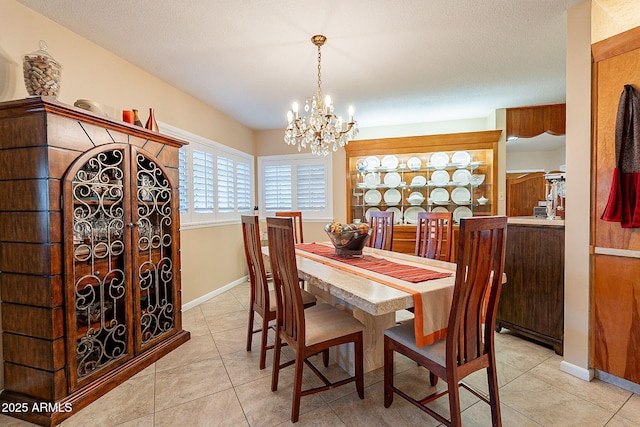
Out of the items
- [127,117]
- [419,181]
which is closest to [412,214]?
[419,181]

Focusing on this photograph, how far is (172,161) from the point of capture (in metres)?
2.61


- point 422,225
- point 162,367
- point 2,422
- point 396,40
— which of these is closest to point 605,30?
point 396,40

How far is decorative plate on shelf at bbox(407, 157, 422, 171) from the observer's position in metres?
4.66

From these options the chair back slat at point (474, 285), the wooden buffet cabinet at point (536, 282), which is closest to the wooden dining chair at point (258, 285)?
the chair back slat at point (474, 285)

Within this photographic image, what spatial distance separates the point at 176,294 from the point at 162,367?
592mm

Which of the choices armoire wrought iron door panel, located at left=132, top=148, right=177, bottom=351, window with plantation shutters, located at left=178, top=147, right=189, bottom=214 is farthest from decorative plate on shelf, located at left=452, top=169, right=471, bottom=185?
armoire wrought iron door panel, located at left=132, top=148, right=177, bottom=351

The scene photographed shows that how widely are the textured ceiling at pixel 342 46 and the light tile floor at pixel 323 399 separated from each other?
2.59 metres

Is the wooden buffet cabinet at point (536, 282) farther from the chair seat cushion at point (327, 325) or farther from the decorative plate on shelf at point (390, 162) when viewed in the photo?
Result: the decorative plate on shelf at point (390, 162)

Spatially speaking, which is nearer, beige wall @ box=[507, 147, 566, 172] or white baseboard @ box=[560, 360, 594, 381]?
white baseboard @ box=[560, 360, 594, 381]

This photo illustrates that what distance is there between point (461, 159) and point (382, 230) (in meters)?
2.27

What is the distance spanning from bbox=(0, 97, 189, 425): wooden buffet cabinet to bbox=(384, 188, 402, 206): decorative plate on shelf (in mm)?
3584

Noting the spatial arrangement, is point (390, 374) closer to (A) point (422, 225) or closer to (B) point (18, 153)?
(A) point (422, 225)

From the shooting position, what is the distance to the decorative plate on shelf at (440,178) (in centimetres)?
455

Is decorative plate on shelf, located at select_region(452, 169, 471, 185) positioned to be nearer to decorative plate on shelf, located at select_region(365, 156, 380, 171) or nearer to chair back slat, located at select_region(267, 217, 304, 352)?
decorative plate on shelf, located at select_region(365, 156, 380, 171)
